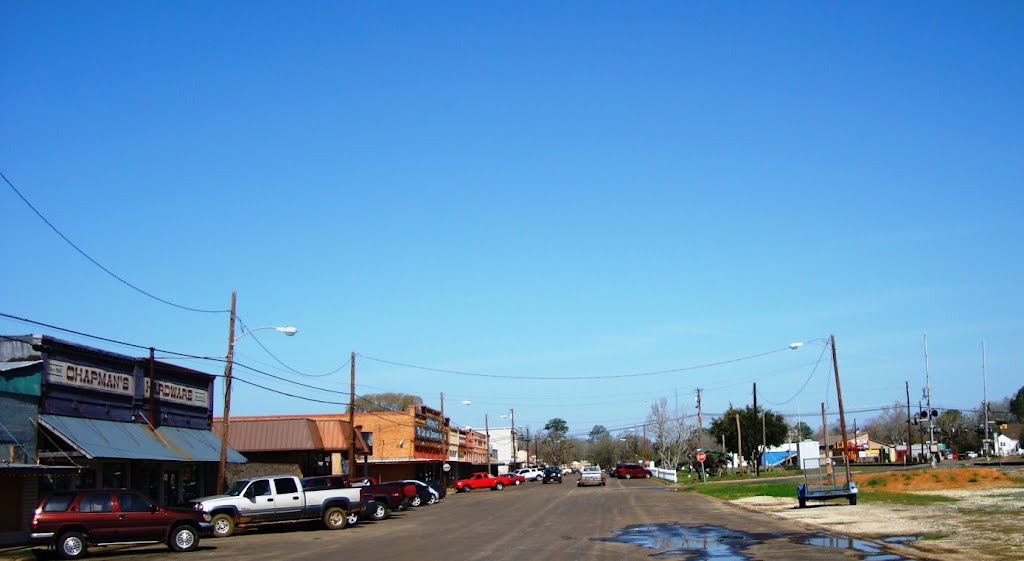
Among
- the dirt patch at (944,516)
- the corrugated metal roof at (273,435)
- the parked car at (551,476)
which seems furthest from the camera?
the parked car at (551,476)

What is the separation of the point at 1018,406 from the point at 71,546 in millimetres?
183124

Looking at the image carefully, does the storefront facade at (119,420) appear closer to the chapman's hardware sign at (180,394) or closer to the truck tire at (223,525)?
the chapman's hardware sign at (180,394)

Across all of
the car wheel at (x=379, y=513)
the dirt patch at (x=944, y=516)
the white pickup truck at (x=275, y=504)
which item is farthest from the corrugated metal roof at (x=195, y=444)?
the dirt patch at (x=944, y=516)

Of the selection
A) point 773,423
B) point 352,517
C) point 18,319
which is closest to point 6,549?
point 18,319

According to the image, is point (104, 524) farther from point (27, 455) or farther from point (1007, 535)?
point (1007, 535)

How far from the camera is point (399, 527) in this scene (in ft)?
107

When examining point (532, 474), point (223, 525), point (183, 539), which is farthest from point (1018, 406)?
point (183, 539)

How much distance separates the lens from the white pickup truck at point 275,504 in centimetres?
3045

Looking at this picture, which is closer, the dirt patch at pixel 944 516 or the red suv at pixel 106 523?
the dirt patch at pixel 944 516

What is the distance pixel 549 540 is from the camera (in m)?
24.4

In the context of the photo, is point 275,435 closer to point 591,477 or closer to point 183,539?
point 591,477

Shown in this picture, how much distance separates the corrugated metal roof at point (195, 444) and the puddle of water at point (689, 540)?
1867cm

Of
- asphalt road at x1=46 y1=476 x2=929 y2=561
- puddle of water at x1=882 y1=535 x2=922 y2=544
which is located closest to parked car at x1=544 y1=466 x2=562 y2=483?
asphalt road at x1=46 y1=476 x2=929 y2=561

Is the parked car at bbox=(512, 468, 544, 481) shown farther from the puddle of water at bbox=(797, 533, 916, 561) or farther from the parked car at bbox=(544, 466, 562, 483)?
the puddle of water at bbox=(797, 533, 916, 561)
